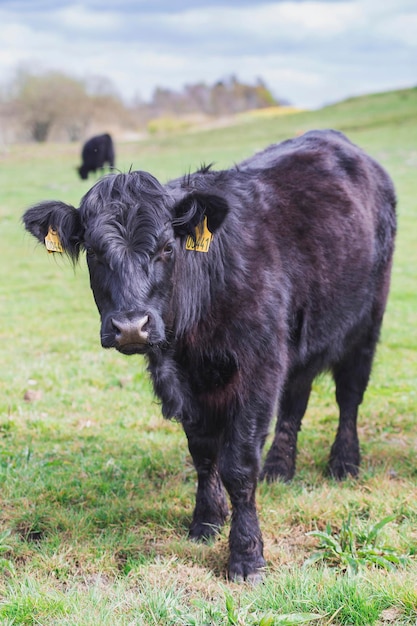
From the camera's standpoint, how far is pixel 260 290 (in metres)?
3.96

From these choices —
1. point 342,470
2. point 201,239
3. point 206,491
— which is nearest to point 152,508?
point 206,491

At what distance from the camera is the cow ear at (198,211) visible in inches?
143

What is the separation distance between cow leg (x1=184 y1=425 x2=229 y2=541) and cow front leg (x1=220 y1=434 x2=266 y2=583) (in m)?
0.21

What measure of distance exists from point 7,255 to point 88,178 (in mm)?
14302

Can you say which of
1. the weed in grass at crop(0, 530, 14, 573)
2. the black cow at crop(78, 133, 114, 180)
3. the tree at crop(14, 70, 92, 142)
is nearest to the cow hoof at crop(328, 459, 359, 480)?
the weed in grass at crop(0, 530, 14, 573)

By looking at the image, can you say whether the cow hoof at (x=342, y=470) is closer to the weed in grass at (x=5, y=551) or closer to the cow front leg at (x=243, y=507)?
the cow front leg at (x=243, y=507)

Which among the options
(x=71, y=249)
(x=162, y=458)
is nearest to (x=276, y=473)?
(x=162, y=458)

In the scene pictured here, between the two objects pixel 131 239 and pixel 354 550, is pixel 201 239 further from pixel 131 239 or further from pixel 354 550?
pixel 354 550

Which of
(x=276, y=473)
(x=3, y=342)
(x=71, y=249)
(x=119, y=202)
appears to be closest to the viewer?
(x=119, y=202)

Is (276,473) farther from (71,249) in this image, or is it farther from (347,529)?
(71,249)

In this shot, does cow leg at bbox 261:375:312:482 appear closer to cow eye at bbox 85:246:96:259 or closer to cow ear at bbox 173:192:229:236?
cow ear at bbox 173:192:229:236

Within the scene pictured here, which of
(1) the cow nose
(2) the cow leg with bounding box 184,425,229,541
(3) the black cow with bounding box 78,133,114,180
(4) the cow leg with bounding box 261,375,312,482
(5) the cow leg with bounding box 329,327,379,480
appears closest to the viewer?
(1) the cow nose

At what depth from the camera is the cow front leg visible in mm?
3830

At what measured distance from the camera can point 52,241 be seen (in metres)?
3.80
